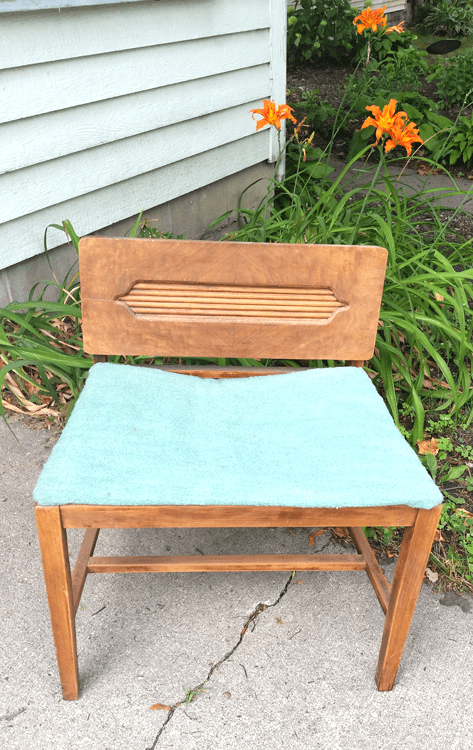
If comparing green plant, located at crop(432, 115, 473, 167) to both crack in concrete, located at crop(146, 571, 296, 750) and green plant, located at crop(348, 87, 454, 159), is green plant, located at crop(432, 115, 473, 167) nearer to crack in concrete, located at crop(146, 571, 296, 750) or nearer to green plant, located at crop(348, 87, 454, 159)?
green plant, located at crop(348, 87, 454, 159)

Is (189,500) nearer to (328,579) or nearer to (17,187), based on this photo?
(328,579)

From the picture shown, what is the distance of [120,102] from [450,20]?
372 inches

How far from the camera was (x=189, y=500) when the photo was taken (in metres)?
1.10

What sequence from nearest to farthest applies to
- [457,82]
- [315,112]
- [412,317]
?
[412,317] < [315,112] < [457,82]

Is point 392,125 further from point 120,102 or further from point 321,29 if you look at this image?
point 321,29

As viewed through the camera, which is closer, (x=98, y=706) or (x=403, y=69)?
(x=98, y=706)

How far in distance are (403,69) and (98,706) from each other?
277 inches

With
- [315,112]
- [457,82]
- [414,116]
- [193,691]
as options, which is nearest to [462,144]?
[414,116]

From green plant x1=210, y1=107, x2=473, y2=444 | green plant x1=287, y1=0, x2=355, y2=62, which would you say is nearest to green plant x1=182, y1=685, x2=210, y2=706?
green plant x1=210, y1=107, x2=473, y2=444

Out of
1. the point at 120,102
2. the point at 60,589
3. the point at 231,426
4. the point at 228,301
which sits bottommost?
the point at 60,589

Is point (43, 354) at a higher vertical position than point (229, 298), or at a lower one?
lower

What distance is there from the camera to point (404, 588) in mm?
1256

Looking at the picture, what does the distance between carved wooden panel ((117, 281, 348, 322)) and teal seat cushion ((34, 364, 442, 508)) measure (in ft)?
0.57

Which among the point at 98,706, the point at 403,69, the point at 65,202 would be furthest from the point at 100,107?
the point at 403,69
